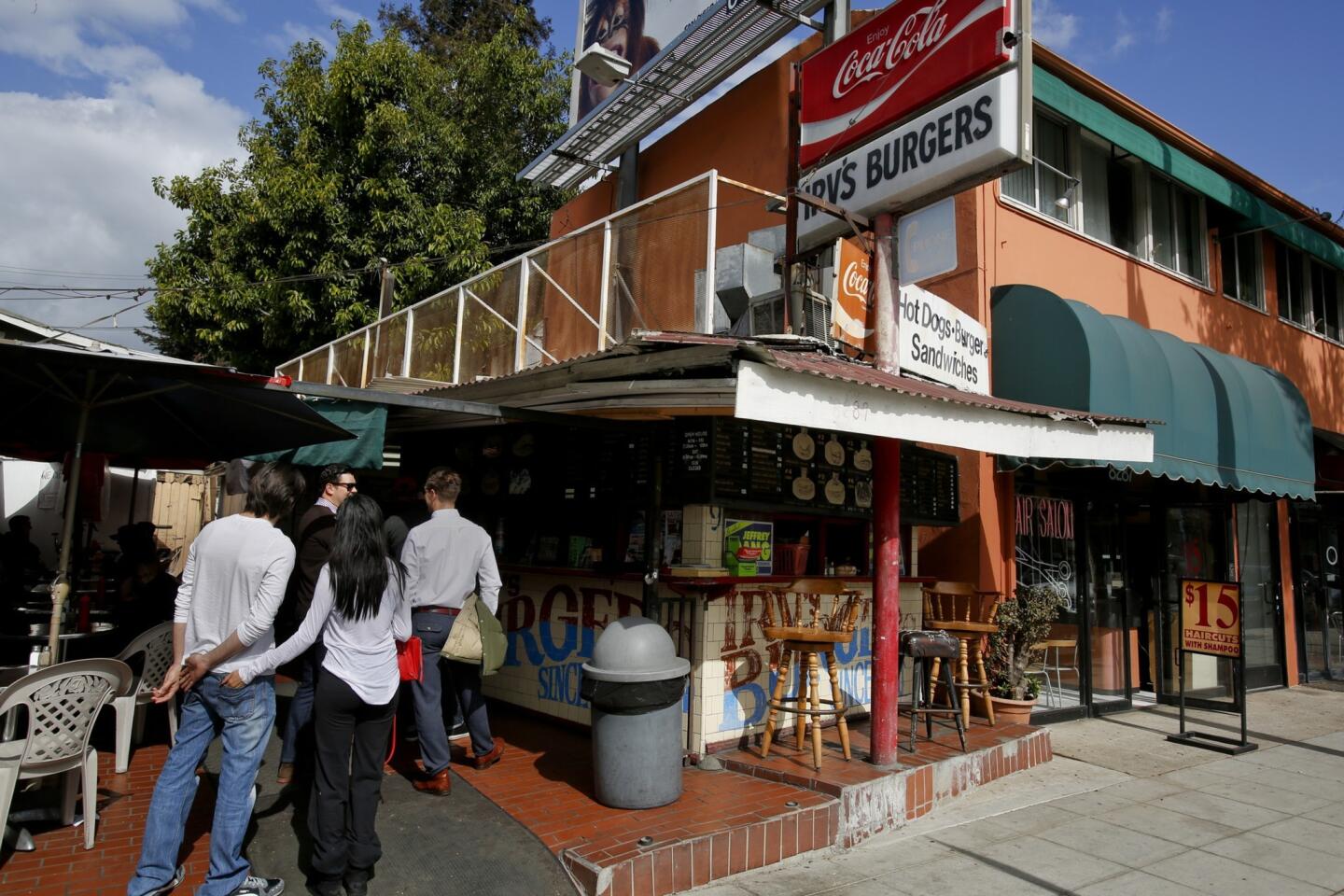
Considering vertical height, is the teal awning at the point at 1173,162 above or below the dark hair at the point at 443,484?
above

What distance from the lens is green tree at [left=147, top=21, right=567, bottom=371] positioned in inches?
627

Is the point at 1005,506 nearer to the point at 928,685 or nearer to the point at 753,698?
the point at 928,685

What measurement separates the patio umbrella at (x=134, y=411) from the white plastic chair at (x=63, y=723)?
94 centimetres

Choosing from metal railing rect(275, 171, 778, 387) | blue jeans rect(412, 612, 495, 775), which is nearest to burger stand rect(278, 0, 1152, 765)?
metal railing rect(275, 171, 778, 387)

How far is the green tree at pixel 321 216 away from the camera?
627 inches

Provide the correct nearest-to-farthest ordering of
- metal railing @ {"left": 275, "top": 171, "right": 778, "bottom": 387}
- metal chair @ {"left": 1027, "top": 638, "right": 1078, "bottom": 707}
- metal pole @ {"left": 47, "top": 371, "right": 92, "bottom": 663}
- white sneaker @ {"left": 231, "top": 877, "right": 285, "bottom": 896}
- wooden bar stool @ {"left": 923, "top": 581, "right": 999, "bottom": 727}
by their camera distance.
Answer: white sneaker @ {"left": 231, "top": 877, "right": 285, "bottom": 896}, metal pole @ {"left": 47, "top": 371, "right": 92, "bottom": 663}, metal railing @ {"left": 275, "top": 171, "right": 778, "bottom": 387}, wooden bar stool @ {"left": 923, "top": 581, "right": 999, "bottom": 727}, metal chair @ {"left": 1027, "top": 638, "right": 1078, "bottom": 707}

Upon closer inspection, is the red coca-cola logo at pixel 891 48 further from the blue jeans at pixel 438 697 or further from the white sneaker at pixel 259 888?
the white sneaker at pixel 259 888

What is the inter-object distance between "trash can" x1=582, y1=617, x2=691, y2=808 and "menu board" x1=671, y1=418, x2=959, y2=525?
1493mm

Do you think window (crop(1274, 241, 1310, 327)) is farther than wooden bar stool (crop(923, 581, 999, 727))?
Answer: Yes

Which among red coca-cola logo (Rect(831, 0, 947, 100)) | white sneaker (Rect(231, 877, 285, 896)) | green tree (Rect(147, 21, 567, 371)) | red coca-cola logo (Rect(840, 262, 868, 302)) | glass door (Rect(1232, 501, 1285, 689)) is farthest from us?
green tree (Rect(147, 21, 567, 371))

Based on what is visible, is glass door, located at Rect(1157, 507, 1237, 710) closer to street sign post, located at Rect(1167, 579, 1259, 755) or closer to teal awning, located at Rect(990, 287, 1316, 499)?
street sign post, located at Rect(1167, 579, 1259, 755)

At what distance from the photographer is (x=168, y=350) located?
22719 millimetres

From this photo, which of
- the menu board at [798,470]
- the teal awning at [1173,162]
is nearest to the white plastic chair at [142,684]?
the menu board at [798,470]

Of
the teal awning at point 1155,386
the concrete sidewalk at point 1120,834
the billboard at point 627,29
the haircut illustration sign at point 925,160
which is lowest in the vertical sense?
the concrete sidewalk at point 1120,834
